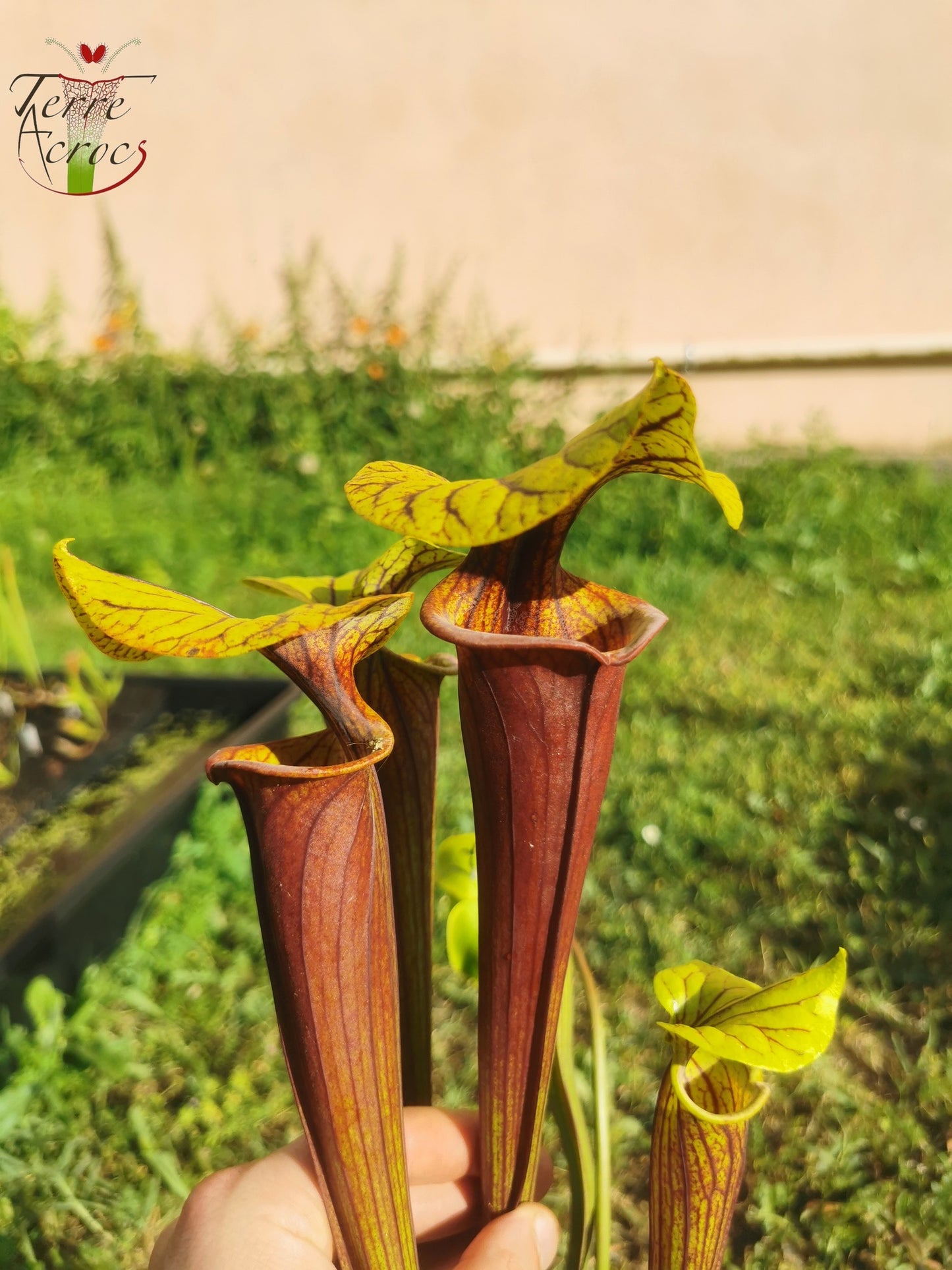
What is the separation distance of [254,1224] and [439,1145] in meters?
0.21

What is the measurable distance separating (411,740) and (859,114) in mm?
3823

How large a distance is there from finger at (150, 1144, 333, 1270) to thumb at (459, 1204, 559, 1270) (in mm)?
114

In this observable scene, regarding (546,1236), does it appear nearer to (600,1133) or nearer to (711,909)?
(600,1133)

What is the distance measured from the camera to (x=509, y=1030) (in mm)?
622

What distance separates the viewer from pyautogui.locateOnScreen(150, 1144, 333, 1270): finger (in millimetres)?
659

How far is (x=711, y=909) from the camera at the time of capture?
66.6 inches

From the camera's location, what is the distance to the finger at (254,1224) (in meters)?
0.66

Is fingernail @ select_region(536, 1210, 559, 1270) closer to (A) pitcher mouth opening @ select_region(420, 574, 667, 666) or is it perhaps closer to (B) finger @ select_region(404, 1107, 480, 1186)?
(B) finger @ select_region(404, 1107, 480, 1186)

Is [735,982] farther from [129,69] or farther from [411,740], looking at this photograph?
[129,69]

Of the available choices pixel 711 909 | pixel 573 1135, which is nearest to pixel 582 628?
pixel 573 1135

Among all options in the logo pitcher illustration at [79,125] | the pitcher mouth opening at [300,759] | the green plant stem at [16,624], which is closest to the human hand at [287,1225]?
the pitcher mouth opening at [300,759]

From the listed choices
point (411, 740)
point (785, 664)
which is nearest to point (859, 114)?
point (785, 664)

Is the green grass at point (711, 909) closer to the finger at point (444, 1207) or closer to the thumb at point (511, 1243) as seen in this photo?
the finger at point (444, 1207)

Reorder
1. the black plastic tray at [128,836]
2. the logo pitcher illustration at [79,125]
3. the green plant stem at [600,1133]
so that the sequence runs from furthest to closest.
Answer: the logo pitcher illustration at [79,125]
the black plastic tray at [128,836]
the green plant stem at [600,1133]
